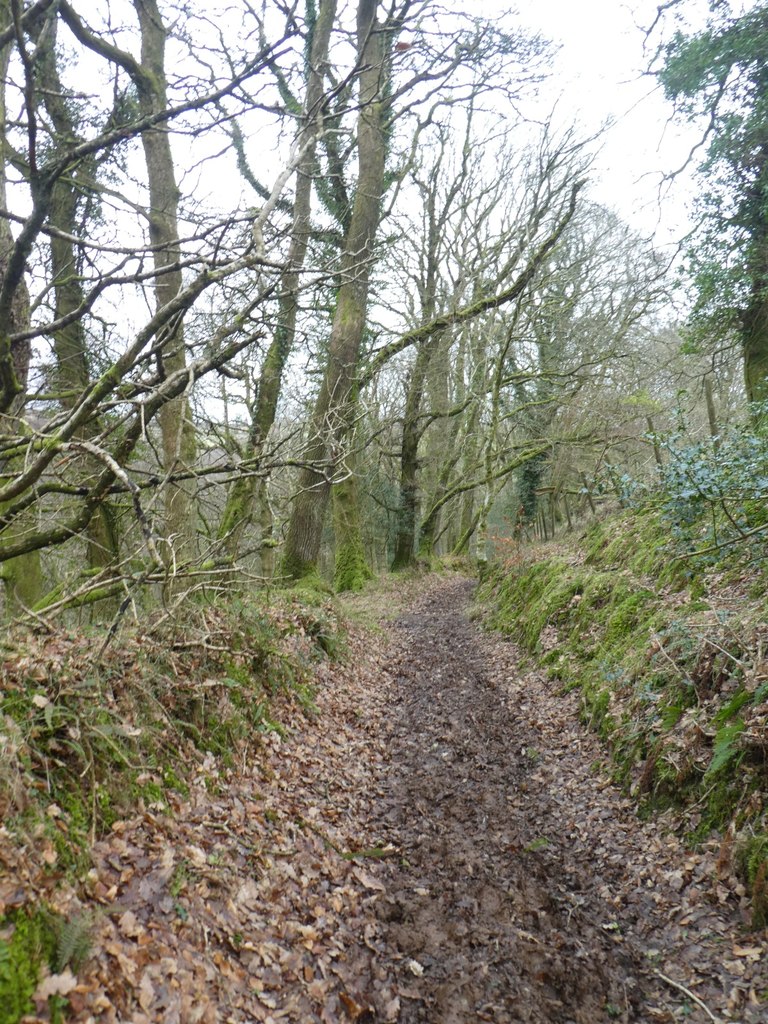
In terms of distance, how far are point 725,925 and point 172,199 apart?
33.0ft

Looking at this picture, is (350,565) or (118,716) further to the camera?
(350,565)

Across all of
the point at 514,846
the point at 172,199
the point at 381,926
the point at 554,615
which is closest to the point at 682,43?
the point at 172,199

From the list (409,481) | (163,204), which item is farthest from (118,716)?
(409,481)

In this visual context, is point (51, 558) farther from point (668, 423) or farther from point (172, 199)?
point (668, 423)

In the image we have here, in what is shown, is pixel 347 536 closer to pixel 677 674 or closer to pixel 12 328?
pixel 12 328

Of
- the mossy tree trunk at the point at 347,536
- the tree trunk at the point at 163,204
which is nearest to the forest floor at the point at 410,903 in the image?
the tree trunk at the point at 163,204

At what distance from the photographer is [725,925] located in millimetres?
3584

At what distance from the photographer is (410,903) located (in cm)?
418

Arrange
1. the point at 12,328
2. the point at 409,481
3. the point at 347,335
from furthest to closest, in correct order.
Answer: the point at 409,481
the point at 347,335
the point at 12,328

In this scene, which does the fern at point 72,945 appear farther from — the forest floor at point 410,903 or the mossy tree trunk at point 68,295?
the mossy tree trunk at point 68,295

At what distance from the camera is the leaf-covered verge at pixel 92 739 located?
8.66 feet

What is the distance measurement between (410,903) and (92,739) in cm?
244

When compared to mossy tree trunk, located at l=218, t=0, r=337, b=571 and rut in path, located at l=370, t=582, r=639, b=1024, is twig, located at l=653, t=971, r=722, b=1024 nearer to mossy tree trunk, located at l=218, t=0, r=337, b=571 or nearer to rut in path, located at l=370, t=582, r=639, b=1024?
rut in path, located at l=370, t=582, r=639, b=1024

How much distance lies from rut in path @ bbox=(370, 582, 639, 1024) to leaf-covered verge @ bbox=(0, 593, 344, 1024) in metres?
1.65
